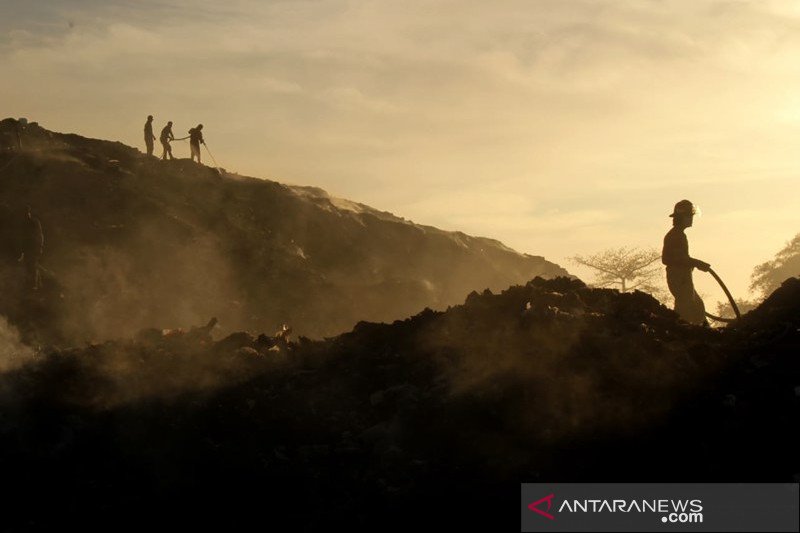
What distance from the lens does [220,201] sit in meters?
33.1

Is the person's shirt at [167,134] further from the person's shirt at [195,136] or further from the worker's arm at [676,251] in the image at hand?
the worker's arm at [676,251]

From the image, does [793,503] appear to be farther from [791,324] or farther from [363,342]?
[363,342]

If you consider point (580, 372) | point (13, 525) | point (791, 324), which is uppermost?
point (791, 324)

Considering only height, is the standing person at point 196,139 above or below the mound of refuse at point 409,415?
above

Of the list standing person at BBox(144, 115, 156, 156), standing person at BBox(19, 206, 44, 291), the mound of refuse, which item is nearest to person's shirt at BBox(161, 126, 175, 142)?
standing person at BBox(144, 115, 156, 156)

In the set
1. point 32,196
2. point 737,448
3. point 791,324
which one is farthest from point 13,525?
point 32,196

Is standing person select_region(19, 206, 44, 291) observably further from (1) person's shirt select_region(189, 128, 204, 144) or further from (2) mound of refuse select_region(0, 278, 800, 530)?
(2) mound of refuse select_region(0, 278, 800, 530)

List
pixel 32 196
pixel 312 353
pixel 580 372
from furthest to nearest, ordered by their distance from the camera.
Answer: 1. pixel 32 196
2. pixel 312 353
3. pixel 580 372

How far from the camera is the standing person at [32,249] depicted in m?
22.7

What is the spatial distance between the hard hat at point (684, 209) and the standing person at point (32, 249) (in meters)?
14.6

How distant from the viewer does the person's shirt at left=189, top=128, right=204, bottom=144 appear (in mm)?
31859

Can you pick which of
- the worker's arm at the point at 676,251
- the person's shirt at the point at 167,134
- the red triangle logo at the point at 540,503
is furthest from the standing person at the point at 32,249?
the red triangle logo at the point at 540,503

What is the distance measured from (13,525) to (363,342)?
4.61 m

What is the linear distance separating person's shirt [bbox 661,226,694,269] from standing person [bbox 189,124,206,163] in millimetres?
22363
